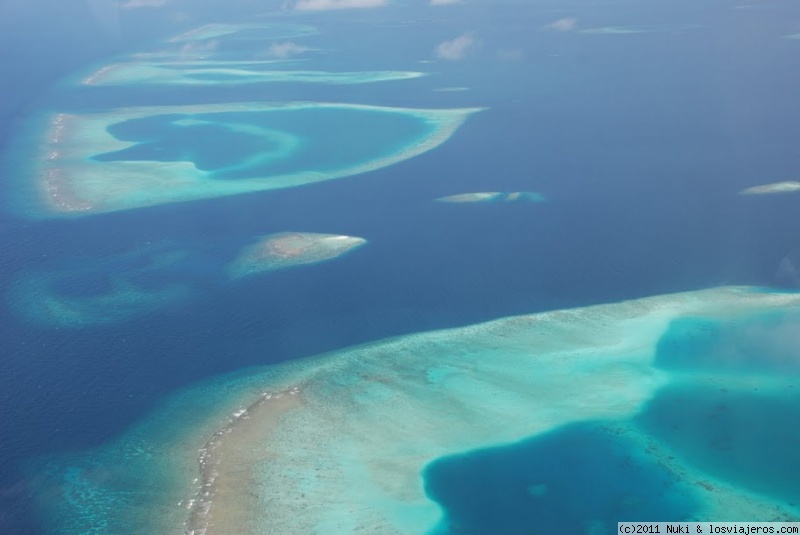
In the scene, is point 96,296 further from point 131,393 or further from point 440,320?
point 440,320

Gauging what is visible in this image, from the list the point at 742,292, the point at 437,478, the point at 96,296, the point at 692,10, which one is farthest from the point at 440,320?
the point at 692,10

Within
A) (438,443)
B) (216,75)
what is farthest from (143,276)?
(216,75)

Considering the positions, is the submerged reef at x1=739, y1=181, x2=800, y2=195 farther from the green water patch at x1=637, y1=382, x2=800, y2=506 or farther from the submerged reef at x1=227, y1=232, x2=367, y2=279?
the submerged reef at x1=227, y1=232, x2=367, y2=279

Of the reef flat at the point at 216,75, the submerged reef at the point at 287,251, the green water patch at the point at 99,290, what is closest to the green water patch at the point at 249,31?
the reef flat at the point at 216,75

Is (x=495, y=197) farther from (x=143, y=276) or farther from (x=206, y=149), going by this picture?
(x=206, y=149)

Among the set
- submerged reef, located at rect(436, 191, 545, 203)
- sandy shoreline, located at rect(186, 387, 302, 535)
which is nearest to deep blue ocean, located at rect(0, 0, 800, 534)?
submerged reef, located at rect(436, 191, 545, 203)

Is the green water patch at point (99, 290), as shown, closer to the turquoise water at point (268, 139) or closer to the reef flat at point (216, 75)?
the turquoise water at point (268, 139)
